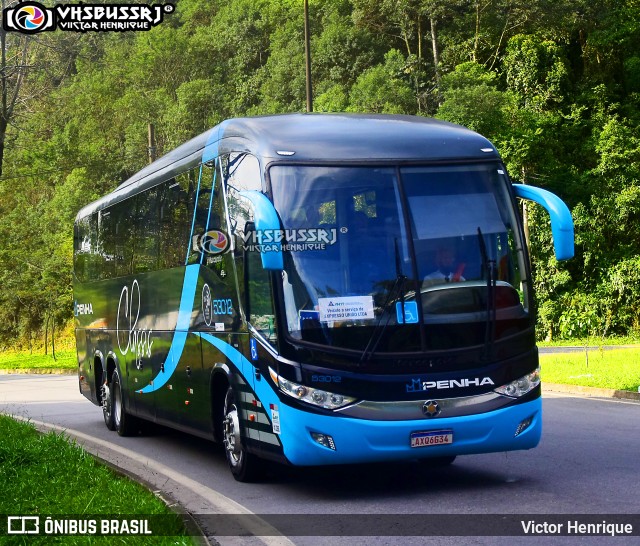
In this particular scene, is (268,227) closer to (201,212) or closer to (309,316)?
(309,316)

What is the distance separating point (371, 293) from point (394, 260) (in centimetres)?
36

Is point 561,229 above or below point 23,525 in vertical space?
above

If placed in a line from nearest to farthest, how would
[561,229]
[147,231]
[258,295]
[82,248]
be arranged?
[561,229] < [258,295] < [147,231] < [82,248]

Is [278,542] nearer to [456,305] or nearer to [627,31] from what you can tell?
[456,305]

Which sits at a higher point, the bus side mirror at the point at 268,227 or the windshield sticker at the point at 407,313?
the bus side mirror at the point at 268,227

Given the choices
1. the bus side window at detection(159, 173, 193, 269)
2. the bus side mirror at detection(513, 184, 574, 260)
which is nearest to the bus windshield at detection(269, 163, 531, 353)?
the bus side mirror at detection(513, 184, 574, 260)

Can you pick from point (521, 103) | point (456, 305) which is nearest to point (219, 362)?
point (456, 305)

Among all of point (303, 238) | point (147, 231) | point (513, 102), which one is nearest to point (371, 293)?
point (303, 238)

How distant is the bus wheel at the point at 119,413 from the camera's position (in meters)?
16.6

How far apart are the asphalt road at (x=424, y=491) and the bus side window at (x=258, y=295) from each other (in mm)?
1504

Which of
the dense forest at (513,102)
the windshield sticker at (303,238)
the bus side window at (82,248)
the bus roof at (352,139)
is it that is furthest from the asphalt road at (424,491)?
the dense forest at (513,102)

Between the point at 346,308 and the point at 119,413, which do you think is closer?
the point at 346,308

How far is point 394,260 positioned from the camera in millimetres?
9805

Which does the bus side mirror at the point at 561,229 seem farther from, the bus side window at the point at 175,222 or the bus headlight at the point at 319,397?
the bus side window at the point at 175,222
